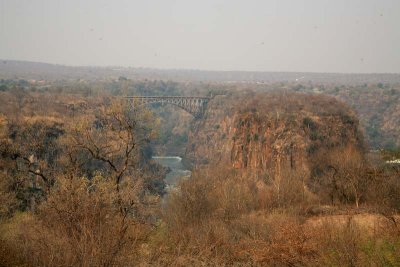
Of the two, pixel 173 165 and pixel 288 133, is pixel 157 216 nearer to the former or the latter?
pixel 288 133

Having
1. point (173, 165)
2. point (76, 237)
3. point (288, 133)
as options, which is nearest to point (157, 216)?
point (76, 237)

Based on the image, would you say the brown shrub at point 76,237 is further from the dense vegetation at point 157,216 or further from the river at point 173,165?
the river at point 173,165

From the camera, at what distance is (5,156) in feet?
72.6

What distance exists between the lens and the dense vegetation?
9354mm

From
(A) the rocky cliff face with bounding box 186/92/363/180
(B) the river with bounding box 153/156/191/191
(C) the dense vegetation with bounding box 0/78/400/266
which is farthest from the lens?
(B) the river with bounding box 153/156/191/191

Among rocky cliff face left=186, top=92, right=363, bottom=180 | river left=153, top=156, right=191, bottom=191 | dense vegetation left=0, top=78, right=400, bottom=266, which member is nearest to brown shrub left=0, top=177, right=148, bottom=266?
dense vegetation left=0, top=78, right=400, bottom=266

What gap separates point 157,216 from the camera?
19.9 metres

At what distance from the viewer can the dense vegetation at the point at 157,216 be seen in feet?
30.7

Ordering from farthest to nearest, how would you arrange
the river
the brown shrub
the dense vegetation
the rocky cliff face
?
1. the river
2. the rocky cliff face
3. the dense vegetation
4. the brown shrub

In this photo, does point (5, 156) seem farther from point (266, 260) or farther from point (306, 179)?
point (306, 179)

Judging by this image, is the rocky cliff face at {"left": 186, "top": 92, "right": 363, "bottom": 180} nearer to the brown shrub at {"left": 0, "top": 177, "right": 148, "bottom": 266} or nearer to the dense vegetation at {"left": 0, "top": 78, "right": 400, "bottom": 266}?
the dense vegetation at {"left": 0, "top": 78, "right": 400, "bottom": 266}

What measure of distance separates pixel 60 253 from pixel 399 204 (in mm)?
14247

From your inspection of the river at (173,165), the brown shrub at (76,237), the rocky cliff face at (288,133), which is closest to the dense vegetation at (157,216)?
the brown shrub at (76,237)

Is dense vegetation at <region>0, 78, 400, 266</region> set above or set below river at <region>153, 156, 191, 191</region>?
above
